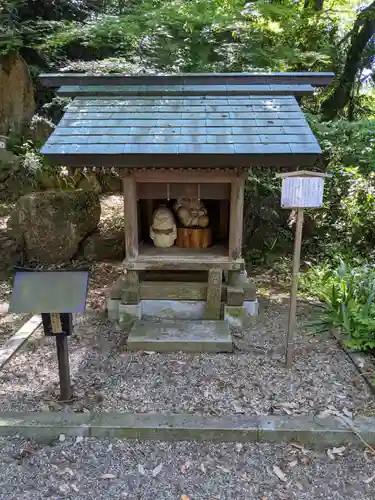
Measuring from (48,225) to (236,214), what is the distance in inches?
141

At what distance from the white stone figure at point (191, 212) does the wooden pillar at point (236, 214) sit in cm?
52

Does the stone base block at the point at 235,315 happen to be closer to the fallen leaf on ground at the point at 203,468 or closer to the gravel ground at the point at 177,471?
the gravel ground at the point at 177,471

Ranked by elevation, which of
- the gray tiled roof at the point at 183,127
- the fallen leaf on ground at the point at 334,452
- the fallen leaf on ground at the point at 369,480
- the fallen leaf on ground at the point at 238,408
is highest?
the gray tiled roof at the point at 183,127

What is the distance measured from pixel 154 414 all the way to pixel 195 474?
547mm

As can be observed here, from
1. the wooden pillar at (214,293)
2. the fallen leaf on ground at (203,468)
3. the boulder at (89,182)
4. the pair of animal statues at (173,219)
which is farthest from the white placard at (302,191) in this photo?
the boulder at (89,182)

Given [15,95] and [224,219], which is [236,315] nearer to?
[224,219]

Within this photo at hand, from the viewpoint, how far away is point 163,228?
13.8ft

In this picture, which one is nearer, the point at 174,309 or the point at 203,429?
the point at 203,429

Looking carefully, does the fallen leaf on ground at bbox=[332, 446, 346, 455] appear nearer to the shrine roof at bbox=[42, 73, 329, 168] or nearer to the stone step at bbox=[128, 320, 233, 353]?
the stone step at bbox=[128, 320, 233, 353]

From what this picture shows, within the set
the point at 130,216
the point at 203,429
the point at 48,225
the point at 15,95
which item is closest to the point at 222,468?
the point at 203,429

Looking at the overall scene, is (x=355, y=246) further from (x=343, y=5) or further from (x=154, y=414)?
(x=343, y=5)

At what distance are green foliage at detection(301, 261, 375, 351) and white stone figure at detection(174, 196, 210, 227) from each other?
179 centimetres

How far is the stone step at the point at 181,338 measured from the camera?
143 inches

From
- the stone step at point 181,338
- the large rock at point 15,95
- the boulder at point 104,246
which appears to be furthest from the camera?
the large rock at point 15,95
